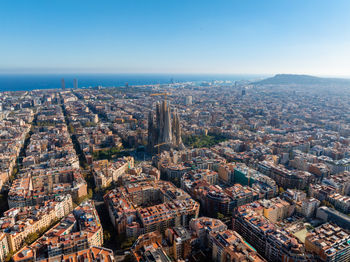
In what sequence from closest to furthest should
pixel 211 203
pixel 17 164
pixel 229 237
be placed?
pixel 229 237, pixel 211 203, pixel 17 164

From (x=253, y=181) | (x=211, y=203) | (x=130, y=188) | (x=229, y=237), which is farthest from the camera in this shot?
(x=253, y=181)

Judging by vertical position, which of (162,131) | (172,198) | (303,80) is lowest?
(172,198)

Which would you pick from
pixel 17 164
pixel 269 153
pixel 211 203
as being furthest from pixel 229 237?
pixel 17 164

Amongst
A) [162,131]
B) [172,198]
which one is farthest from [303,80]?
[172,198]

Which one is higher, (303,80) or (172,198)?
(303,80)

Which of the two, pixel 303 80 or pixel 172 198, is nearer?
pixel 172 198

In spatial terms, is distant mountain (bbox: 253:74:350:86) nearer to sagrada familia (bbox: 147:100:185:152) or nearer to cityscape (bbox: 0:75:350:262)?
cityscape (bbox: 0:75:350:262)

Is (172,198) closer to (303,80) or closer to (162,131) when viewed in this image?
(162,131)

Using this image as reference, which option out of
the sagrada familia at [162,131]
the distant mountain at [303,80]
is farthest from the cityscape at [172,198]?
the distant mountain at [303,80]

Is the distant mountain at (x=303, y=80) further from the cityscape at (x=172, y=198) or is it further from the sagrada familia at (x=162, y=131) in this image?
the sagrada familia at (x=162, y=131)

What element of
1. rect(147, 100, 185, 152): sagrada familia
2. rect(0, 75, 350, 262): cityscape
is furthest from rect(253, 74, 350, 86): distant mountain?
rect(147, 100, 185, 152): sagrada familia

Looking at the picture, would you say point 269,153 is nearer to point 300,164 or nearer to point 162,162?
point 300,164
